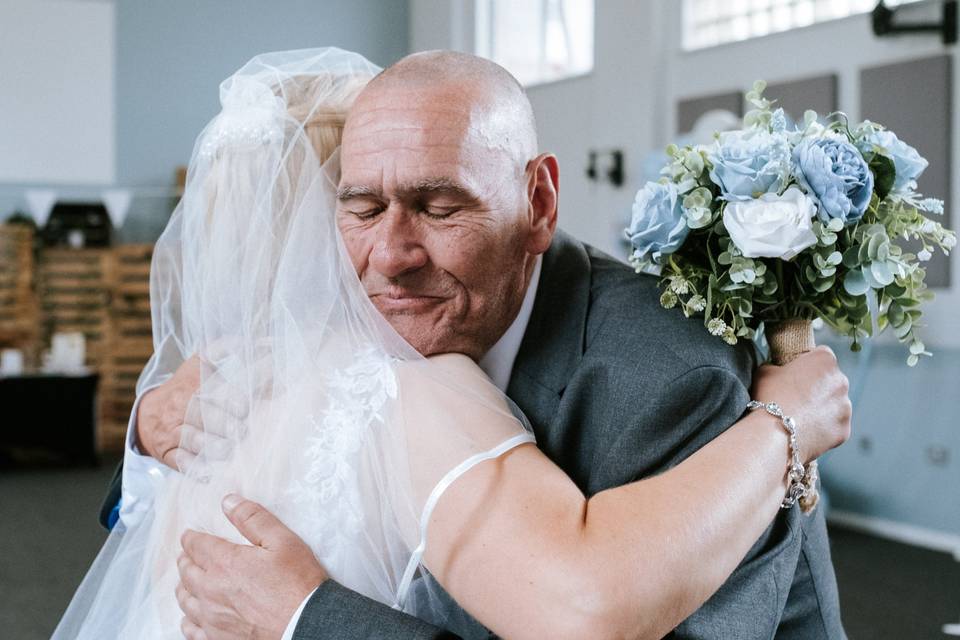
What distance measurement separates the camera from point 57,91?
1011 centimetres

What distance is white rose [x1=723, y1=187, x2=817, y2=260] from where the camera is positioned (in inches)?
60.3

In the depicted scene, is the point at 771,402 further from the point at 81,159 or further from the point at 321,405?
the point at 81,159

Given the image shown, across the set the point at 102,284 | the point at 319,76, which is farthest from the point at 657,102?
the point at 319,76

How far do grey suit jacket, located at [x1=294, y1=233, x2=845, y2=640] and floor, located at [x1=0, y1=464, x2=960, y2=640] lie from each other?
3.16 m

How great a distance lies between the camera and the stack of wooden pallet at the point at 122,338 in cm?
965

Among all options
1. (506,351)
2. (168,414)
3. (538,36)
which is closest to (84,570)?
(168,414)

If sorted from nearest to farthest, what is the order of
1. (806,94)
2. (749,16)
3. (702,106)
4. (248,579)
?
1. (248,579)
2. (806,94)
3. (749,16)
4. (702,106)

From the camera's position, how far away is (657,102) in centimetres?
801

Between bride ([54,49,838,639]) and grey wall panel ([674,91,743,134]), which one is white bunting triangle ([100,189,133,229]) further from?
bride ([54,49,838,639])

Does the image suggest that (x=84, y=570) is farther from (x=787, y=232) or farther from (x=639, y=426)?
(x=787, y=232)

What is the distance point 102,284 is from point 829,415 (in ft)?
29.7

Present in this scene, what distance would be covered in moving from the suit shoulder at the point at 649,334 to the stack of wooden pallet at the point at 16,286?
8.72 meters

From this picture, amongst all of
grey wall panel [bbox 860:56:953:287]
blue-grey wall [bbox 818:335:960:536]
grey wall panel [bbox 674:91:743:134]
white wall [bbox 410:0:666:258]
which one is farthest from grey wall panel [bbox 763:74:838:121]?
blue-grey wall [bbox 818:335:960:536]

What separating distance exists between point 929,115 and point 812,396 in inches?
194
